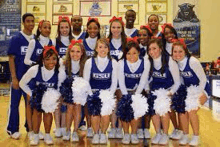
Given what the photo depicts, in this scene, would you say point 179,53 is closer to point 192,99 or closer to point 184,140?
point 192,99

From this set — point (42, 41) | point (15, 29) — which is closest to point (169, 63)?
point (42, 41)

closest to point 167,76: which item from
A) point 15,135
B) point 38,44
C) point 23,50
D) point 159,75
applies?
point 159,75

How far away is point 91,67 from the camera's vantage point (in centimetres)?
346

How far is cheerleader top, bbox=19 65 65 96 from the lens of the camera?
11.3 feet

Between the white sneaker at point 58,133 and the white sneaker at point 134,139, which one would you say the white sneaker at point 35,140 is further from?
the white sneaker at point 134,139

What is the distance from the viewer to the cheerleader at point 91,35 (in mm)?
3863

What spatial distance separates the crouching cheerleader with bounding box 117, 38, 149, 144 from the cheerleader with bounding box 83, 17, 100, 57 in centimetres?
54

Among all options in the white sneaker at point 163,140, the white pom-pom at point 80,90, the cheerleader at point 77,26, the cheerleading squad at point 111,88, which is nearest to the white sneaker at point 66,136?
the cheerleading squad at point 111,88

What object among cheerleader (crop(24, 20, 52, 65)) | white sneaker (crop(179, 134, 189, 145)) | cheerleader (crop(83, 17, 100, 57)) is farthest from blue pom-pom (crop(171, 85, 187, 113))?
cheerleader (crop(24, 20, 52, 65))

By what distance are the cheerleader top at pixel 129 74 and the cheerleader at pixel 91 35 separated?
0.55m

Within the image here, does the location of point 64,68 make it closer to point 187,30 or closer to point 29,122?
point 29,122

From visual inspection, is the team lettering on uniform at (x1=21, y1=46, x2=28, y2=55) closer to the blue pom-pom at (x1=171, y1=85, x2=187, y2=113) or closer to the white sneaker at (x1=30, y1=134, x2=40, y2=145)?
the white sneaker at (x1=30, y1=134, x2=40, y2=145)

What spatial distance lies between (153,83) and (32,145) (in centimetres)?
143

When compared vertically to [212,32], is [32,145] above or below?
below
